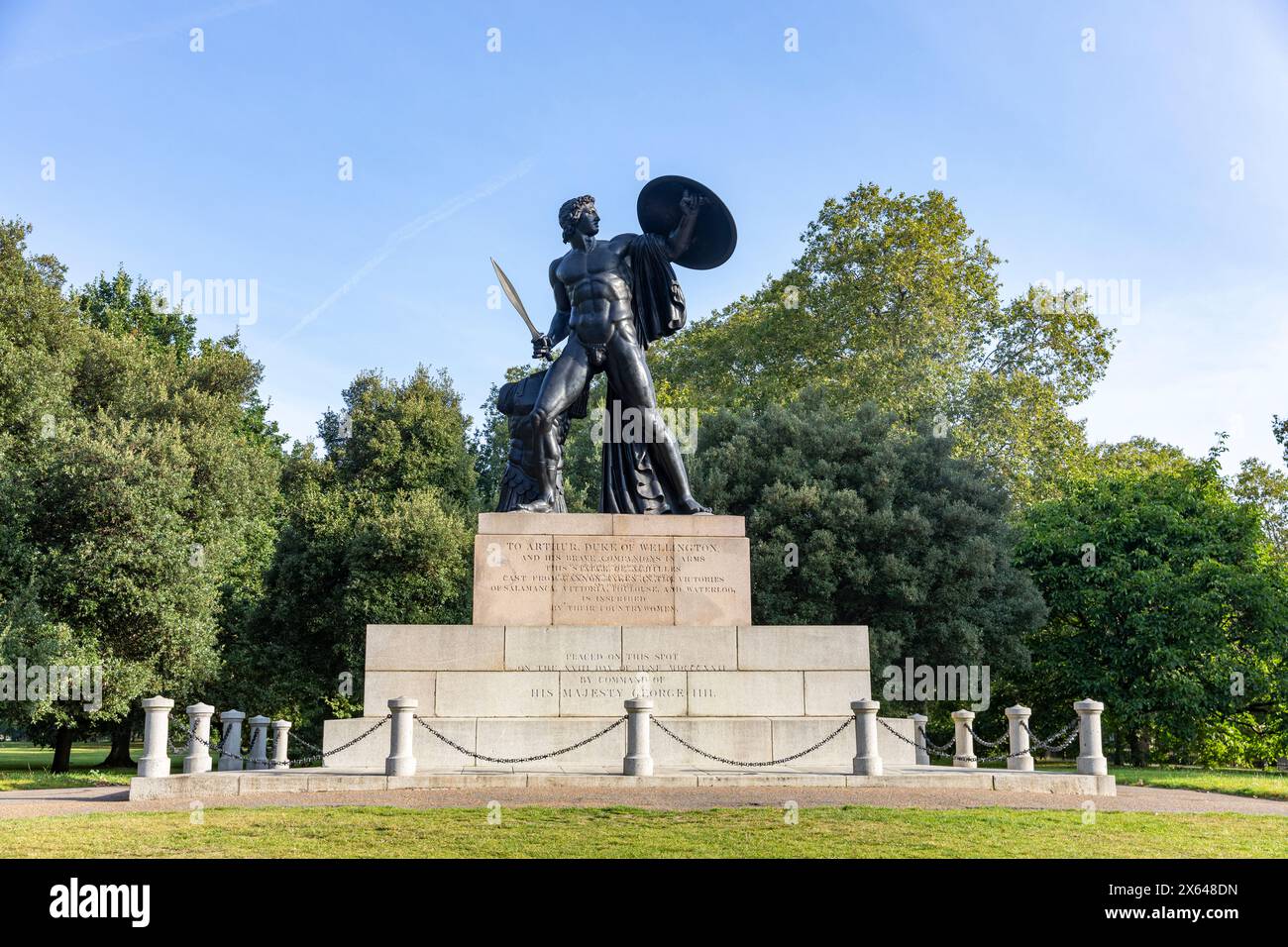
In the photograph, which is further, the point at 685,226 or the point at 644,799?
the point at 685,226

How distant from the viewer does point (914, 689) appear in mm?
30141

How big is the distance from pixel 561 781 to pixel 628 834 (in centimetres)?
310

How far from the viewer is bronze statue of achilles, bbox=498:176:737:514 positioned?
54.8 ft

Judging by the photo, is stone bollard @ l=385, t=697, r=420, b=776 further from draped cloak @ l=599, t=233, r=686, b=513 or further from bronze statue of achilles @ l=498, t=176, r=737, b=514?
draped cloak @ l=599, t=233, r=686, b=513

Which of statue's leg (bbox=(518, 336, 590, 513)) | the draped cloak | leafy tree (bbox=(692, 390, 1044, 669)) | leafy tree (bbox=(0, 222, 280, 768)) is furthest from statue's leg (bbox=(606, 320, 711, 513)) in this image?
leafy tree (bbox=(0, 222, 280, 768))

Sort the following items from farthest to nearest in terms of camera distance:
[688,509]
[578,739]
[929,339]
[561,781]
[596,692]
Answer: [929,339] < [688,509] < [596,692] < [578,739] < [561,781]

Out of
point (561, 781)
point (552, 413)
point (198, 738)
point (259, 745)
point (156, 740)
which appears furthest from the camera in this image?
point (259, 745)

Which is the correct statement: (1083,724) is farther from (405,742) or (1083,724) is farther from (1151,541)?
(1151,541)

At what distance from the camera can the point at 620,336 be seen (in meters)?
17.0

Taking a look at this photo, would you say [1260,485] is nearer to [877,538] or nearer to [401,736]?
[877,538]

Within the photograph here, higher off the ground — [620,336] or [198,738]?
[620,336]

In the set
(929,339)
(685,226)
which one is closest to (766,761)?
(685,226)

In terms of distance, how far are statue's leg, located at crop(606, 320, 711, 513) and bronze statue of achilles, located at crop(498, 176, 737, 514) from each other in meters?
0.01

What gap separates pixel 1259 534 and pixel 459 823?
92.2ft
